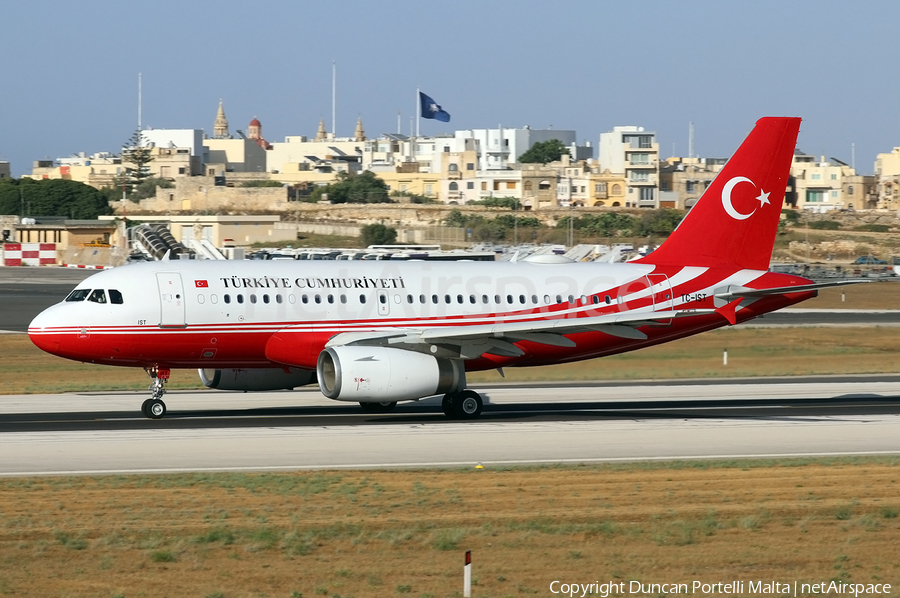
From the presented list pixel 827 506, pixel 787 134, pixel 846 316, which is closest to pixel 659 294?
pixel 787 134

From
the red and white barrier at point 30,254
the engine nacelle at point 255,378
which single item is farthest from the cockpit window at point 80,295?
the red and white barrier at point 30,254

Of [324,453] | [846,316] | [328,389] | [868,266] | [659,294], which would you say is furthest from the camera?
[868,266]

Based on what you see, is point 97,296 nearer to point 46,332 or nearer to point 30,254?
point 46,332

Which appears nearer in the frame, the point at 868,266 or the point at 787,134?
the point at 787,134

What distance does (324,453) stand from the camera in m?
26.2

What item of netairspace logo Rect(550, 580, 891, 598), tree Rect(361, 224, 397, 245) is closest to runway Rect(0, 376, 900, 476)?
netairspace logo Rect(550, 580, 891, 598)

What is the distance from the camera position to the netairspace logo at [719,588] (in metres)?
14.9

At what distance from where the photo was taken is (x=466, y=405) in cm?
3284

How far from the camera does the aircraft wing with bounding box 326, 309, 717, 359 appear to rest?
31328mm

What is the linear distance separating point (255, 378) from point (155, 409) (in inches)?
120

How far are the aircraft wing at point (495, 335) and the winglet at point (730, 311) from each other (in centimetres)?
299

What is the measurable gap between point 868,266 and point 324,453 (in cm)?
11391

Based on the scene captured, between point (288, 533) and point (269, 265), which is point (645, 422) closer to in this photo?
point (269, 265)

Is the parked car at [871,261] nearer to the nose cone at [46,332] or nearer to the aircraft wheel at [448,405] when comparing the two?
the aircraft wheel at [448,405]
